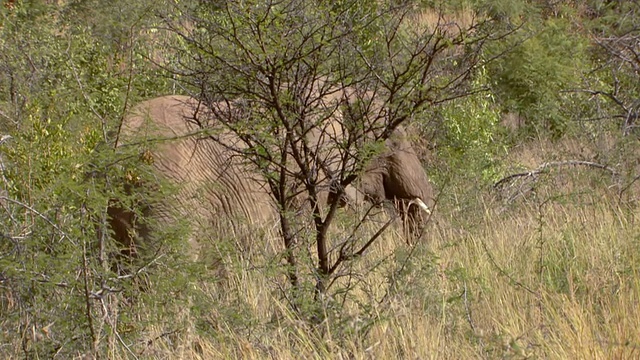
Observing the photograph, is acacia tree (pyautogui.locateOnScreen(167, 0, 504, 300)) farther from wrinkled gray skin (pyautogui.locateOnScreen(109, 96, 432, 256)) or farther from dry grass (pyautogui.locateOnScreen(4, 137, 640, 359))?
wrinkled gray skin (pyautogui.locateOnScreen(109, 96, 432, 256))

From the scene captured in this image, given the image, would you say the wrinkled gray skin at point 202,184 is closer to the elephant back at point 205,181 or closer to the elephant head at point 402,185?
the elephant back at point 205,181

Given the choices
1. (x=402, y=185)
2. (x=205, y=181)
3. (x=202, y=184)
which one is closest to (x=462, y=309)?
(x=202, y=184)

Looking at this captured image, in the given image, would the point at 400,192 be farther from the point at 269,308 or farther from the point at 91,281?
the point at 91,281

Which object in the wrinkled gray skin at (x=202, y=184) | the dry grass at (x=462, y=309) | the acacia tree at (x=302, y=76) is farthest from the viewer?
the wrinkled gray skin at (x=202, y=184)

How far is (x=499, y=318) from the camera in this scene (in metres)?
4.68

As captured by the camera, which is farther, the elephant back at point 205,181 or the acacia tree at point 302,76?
the elephant back at point 205,181

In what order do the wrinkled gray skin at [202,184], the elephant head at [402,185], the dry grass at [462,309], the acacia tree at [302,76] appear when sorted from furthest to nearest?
the elephant head at [402,185] < the wrinkled gray skin at [202,184] < the acacia tree at [302,76] < the dry grass at [462,309]

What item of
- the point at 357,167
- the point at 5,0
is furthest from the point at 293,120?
the point at 5,0

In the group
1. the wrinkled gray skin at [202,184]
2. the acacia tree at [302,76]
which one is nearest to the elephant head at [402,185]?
the wrinkled gray skin at [202,184]

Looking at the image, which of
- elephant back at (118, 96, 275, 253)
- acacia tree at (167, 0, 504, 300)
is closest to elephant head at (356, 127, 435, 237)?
elephant back at (118, 96, 275, 253)

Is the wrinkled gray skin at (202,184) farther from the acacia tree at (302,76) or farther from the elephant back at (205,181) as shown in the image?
the acacia tree at (302,76)

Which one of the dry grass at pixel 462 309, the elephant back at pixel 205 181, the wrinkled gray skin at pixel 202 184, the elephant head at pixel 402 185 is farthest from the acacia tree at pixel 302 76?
the elephant head at pixel 402 185

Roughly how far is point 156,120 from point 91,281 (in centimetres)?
207

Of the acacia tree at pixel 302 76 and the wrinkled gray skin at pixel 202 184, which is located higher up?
the acacia tree at pixel 302 76
